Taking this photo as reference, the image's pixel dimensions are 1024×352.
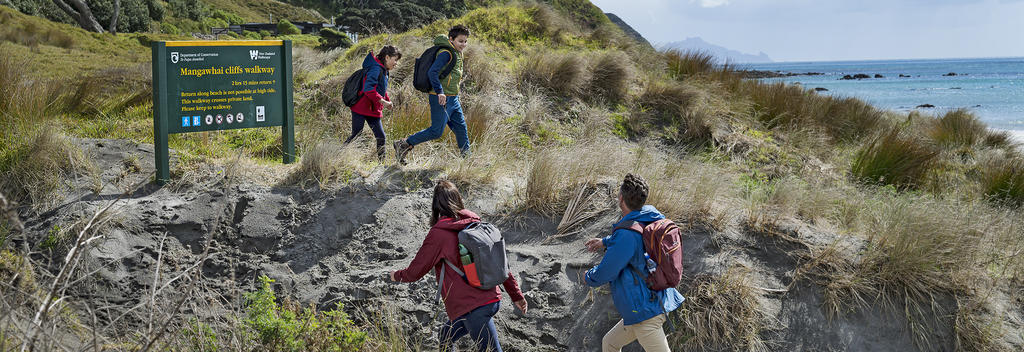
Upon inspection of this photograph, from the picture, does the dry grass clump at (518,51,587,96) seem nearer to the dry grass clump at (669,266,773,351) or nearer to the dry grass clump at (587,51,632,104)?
the dry grass clump at (587,51,632,104)

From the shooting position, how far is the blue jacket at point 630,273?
12.5ft

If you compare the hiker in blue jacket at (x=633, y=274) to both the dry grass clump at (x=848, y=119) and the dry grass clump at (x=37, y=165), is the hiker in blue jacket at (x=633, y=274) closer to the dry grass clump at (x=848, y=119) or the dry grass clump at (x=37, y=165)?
the dry grass clump at (x=37, y=165)

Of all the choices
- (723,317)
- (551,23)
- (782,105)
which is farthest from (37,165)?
(782,105)

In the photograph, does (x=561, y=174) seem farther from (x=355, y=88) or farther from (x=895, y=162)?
(x=895, y=162)

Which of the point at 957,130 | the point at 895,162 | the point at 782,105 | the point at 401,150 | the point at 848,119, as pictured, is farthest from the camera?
the point at 957,130

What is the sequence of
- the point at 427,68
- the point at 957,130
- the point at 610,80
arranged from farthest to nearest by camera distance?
1. the point at 957,130
2. the point at 610,80
3. the point at 427,68

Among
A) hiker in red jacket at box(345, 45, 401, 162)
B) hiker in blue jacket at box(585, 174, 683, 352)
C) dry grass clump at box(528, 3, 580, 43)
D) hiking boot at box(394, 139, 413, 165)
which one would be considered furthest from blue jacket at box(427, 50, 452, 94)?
dry grass clump at box(528, 3, 580, 43)

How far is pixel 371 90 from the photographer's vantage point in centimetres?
691

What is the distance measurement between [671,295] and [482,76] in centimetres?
717

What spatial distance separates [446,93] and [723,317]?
11.4 feet

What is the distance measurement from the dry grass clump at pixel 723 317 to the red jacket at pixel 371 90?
372cm

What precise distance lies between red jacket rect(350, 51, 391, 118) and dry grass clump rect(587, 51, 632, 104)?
5.20 m

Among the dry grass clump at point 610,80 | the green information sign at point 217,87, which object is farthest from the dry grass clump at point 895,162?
the green information sign at point 217,87

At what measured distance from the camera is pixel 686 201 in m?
6.06
